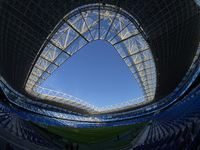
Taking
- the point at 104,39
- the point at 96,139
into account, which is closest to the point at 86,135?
the point at 96,139

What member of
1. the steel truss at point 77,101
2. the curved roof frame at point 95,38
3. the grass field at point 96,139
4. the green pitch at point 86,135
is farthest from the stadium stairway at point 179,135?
the steel truss at point 77,101

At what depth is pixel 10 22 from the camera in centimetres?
1606

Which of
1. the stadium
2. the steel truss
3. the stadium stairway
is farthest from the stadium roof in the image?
the steel truss

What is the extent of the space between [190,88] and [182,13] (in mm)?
26130

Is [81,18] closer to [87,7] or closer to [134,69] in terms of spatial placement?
[87,7]

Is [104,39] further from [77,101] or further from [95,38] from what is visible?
[77,101]

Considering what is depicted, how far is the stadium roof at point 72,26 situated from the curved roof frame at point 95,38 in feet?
3.64

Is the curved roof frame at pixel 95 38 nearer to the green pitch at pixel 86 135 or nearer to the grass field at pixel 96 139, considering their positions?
the green pitch at pixel 86 135

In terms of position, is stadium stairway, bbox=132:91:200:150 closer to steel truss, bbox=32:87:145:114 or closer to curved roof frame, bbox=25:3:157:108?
curved roof frame, bbox=25:3:157:108

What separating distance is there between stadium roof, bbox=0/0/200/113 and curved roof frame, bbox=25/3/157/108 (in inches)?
43.7

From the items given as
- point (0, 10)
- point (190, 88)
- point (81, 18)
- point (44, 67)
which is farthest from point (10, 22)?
point (190, 88)

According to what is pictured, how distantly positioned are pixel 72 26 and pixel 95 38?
21.2 ft

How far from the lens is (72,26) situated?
2089 cm

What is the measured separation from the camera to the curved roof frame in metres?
19.2
